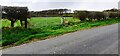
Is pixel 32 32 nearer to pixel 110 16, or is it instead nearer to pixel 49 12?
pixel 49 12

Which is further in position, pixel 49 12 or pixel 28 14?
pixel 49 12

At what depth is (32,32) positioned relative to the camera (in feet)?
82.6

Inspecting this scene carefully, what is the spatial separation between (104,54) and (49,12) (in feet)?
160

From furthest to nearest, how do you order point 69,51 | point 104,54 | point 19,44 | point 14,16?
point 14,16 → point 19,44 → point 69,51 → point 104,54

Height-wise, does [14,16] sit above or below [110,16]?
above

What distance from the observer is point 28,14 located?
30266 mm

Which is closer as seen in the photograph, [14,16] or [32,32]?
[32,32]

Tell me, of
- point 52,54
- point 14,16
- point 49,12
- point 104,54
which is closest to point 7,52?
point 52,54

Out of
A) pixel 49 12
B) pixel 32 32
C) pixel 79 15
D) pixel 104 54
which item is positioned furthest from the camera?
pixel 49 12

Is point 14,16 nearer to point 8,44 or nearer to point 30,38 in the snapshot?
point 30,38

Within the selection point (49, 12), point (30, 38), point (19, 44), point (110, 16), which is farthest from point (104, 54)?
point (110, 16)

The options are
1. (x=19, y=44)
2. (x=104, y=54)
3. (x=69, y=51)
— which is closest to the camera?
(x=104, y=54)

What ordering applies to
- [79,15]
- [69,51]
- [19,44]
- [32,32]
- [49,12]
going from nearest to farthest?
[69,51], [19,44], [32,32], [79,15], [49,12]

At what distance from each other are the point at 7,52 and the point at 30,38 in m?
5.63
